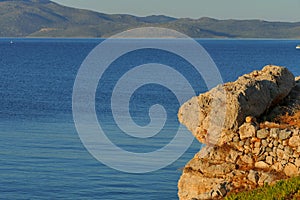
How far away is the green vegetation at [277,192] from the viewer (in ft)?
47.7

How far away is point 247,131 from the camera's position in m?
17.6

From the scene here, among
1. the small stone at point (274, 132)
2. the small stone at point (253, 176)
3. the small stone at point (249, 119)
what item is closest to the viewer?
the small stone at point (253, 176)

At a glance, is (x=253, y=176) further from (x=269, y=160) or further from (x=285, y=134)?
(x=285, y=134)

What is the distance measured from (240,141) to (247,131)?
0.32 meters

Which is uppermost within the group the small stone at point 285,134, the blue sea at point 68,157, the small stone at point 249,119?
the blue sea at point 68,157

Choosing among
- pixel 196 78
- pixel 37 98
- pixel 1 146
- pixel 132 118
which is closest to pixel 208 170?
pixel 1 146

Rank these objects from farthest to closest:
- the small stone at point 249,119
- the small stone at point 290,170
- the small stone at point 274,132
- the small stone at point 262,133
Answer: the small stone at point 249,119, the small stone at point 262,133, the small stone at point 274,132, the small stone at point 290,170

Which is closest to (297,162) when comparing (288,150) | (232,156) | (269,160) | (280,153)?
(288,150)

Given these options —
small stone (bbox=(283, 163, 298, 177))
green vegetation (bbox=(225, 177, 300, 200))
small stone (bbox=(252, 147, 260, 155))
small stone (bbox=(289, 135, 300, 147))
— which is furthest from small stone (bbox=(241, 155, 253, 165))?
green vegetation (bbox=(225, 177, 300, 200))

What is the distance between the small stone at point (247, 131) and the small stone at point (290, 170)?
3.87 feet

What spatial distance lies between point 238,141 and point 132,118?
92.4 feet

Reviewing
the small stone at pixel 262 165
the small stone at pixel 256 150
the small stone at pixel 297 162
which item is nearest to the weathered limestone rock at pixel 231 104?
the small stone at pixel 256 150

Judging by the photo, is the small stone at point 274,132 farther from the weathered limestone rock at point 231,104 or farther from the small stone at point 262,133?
the weathered limestone rock at point 231,104

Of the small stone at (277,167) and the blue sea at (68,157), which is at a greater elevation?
the blue sea at (68,157)
